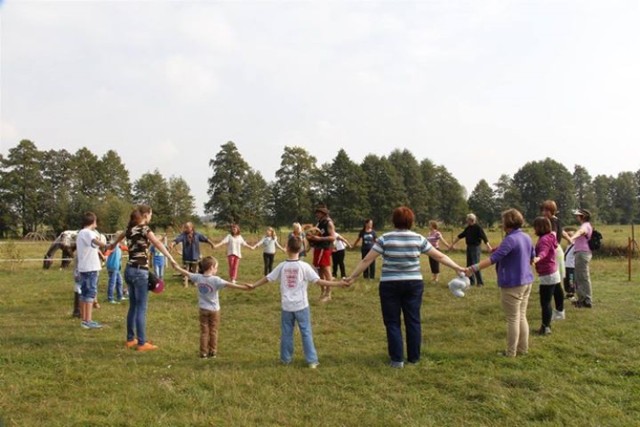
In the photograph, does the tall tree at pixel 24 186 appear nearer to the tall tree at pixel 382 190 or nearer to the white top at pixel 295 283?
the tall tree at pixel 382 190

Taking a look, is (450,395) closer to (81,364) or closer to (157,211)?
(81,364)

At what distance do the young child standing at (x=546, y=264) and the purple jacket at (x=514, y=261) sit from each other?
113 centimetres

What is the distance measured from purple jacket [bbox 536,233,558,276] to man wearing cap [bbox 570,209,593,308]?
201 cm

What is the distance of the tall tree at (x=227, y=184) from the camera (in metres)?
72.2

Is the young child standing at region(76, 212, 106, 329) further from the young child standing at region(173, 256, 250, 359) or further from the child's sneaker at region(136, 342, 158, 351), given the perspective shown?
the young child standing at region(173, 256, 250, 359)

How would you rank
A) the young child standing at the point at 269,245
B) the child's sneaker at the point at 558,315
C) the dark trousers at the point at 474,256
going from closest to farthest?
the child's sneaker at the point at 558,315 < the dark trousers at the point at 474,256 < the young child standing at the point at 269,245

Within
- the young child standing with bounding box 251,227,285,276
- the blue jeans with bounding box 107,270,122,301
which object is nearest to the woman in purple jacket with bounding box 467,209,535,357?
the blue jeans with bounding box 107,270,122,301

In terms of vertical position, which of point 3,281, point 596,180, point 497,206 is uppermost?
point 596,180

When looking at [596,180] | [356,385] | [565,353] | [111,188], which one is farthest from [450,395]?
[596,180]

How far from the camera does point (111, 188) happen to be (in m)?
78.0

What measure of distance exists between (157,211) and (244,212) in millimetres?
14017

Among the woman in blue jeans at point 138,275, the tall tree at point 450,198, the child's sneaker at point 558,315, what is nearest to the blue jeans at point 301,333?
the woman in blue jeans at point 138,275

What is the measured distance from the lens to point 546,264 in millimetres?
7676

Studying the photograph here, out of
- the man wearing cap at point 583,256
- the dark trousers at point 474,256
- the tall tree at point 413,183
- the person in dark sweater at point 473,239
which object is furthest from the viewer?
the tall tree at point 413,183
